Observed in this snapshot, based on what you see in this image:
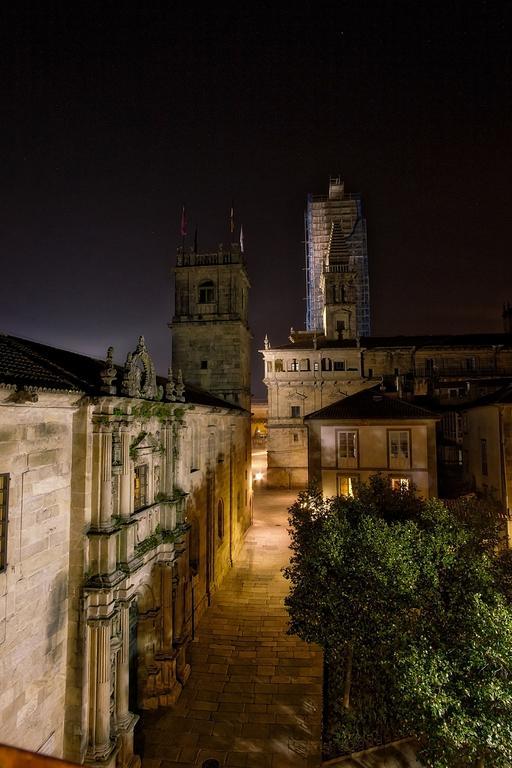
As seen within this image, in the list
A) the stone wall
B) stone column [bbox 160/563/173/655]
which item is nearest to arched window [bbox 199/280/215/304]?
stone column [bbox 160/563/173/655]

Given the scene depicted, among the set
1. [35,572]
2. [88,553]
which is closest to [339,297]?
[88,553]

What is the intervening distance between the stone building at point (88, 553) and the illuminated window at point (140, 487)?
0.05 m

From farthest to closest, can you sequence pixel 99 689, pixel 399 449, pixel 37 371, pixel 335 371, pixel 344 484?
pixel 335 371 → pixel 344 484 → pixel 399 449 → pixel 37 371 → pixel 99 689

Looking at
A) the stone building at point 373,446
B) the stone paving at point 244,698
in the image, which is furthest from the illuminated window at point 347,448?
the stone paving at point 244,698

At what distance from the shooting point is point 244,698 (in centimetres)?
1484

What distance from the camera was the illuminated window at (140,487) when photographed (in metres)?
14.1

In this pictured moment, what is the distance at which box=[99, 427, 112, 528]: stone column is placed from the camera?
11.3m

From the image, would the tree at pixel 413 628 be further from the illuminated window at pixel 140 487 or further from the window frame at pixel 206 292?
the window frame at pixel 206 292

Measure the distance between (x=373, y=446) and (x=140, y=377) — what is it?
691 inches

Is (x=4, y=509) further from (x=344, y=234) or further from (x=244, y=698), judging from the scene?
(x=344, y=234)

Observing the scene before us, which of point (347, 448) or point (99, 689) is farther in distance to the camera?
point (347, 448)

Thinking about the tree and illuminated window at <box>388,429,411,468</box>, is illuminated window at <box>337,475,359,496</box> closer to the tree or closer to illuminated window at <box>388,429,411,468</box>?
illuminated window at <box>388,429,411,468</box>

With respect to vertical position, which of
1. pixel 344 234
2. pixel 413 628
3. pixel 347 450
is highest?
pixel 344 234

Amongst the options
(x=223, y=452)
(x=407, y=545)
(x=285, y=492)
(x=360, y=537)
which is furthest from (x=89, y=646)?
(x=285, y=492)
